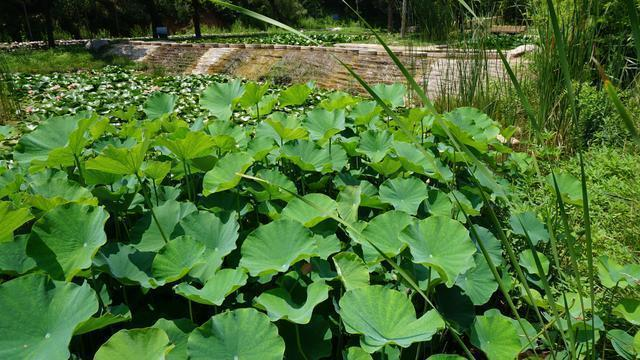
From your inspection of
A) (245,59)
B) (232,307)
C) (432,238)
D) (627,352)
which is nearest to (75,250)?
(232,307)

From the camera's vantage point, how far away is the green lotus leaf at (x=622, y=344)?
1043 mm

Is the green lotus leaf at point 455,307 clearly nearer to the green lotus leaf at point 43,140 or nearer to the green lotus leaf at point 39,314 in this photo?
the green lotus leaf at point 39,314

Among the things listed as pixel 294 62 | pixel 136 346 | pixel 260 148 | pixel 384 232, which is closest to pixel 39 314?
pixel 136 346

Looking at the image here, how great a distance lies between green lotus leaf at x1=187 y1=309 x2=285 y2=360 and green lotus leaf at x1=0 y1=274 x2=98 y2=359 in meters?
0.19

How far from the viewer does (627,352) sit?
1.05 meters

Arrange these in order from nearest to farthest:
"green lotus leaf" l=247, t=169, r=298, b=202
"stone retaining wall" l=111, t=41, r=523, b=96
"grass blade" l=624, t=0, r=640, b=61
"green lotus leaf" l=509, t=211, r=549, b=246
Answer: "grass blade" l=624, t=0, r=640, b=61 < "green lotus leaf" l=247, t=169, r=298, b=202 < "green lotus leaf" l=509, t=211, r=549, b=246 < "stone retaining wall" l=111, t=41, r=523, b=96

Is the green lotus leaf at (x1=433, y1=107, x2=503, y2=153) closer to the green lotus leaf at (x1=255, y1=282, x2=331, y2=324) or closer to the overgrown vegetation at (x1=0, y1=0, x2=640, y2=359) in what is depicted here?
the overgrown vegetation at (x1=0, y1=0, x2=640, y2=359)

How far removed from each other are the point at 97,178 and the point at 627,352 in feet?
4.75

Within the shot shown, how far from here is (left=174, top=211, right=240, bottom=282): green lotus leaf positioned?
108 centimetres

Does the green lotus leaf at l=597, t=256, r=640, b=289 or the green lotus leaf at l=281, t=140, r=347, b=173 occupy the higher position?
the green lotus leaf at l=281, t=140, r=347, b=173

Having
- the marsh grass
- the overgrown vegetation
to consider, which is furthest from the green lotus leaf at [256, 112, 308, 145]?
the marsh grass

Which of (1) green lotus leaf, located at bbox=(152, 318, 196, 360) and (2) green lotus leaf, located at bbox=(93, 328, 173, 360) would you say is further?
(1) green lotus leaf, located at bbox=(152, 318, 196, 360)

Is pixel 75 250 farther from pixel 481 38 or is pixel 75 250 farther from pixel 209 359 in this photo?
pixel 481 38

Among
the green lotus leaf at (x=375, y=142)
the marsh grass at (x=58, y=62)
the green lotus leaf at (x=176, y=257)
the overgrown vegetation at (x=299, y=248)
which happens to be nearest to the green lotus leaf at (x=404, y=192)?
the overgrown vegetation at (x=299, y=248)
